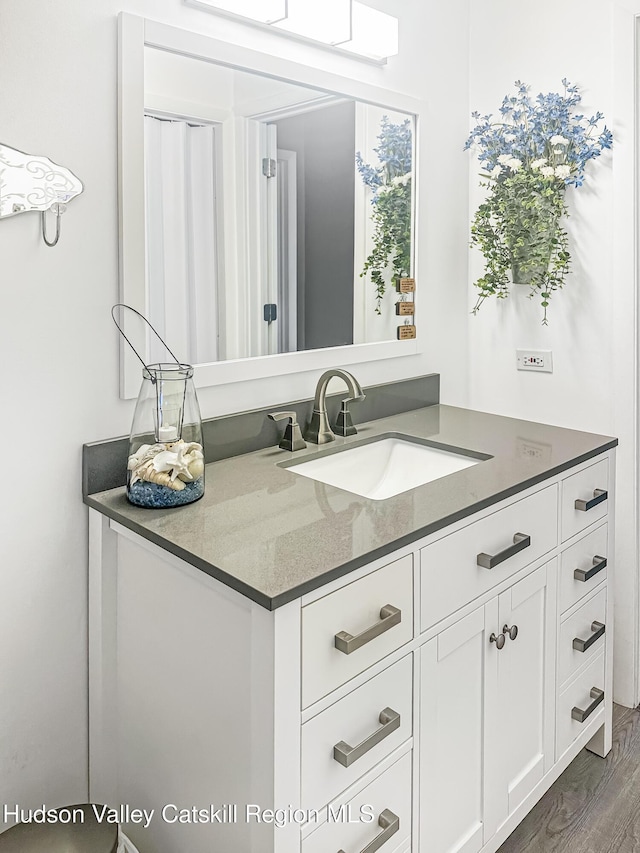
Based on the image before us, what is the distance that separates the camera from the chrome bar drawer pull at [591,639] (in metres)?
1.78

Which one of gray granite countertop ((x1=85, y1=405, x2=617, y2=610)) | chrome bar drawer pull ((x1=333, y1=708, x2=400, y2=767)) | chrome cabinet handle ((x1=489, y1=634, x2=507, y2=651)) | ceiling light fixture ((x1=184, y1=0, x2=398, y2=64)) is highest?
ceiling light fixture ((x1=184, y1=0, x2=398, y2=64))

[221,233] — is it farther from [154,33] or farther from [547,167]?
[547,167]

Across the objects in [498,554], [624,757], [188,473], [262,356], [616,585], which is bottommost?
[624,757]

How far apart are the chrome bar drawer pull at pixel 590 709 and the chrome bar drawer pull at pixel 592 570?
33 centimetres

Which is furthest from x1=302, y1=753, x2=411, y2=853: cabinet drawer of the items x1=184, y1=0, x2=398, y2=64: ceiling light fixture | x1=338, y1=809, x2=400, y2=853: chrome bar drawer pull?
x1=184, y1=0, x2=398, y2=64: ceiling light fixture

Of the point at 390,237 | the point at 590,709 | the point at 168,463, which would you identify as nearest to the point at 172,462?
the point at 168,463

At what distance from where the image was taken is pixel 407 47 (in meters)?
2.03

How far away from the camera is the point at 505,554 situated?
1.46m

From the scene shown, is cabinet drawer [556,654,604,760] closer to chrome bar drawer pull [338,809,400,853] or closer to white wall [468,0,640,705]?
white wall [468,0,640,705]

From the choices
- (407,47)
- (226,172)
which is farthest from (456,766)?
(407,47)

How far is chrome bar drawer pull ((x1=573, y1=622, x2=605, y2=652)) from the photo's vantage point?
5.84 feet

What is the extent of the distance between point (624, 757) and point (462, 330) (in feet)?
4.45

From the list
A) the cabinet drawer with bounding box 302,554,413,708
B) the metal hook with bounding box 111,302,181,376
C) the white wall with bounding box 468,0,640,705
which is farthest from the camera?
the white wall with bounding box 468,0,640,705

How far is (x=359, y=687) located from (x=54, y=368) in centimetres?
82
